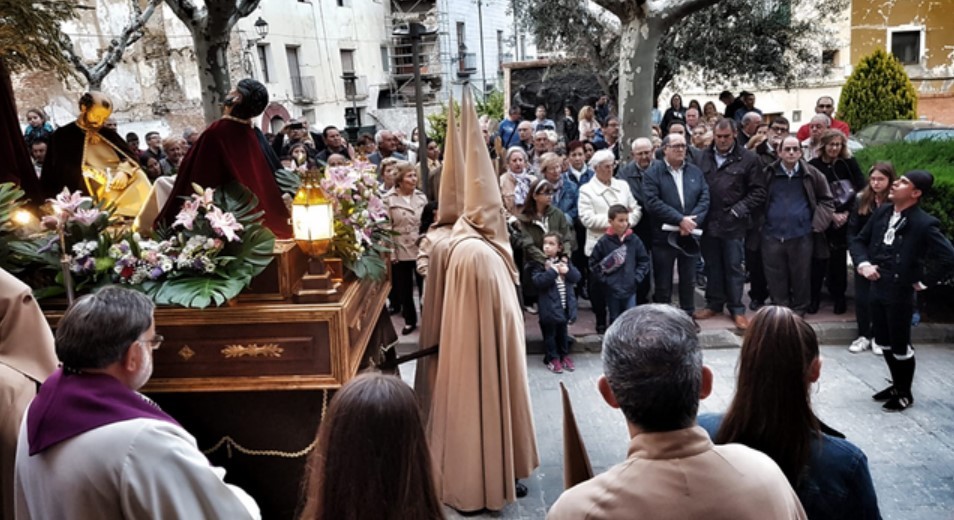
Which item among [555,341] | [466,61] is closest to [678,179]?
Result: [555,341]

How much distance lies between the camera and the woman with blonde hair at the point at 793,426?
2.19 m

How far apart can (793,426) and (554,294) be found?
4.38 meters

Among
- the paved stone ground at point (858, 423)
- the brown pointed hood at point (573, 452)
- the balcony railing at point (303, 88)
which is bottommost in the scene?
the paved stone ground at point (858, 423)

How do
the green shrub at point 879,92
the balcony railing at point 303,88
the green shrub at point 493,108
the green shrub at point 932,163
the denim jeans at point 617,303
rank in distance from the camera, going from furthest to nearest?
the balcony railing at point 303,88
the green shrub at point 493,108
the green shrub at point 879,92
the green shrub at point 932,163
the denim jeans at point 617,303

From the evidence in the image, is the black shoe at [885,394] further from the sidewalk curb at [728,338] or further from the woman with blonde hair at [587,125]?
the woman with blonde hair at [587,125]

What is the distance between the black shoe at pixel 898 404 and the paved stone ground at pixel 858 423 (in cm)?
5

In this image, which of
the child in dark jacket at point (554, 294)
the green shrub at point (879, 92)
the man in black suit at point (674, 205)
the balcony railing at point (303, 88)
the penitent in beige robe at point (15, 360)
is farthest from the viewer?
the balcony railing at point (303, 88)

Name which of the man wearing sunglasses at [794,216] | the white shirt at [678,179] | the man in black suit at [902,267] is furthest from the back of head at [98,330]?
the man wearing sunglasses at [794,216]

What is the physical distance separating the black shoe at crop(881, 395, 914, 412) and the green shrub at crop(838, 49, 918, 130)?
13.2 meters

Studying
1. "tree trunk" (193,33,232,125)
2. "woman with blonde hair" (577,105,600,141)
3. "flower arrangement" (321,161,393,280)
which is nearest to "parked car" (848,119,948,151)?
"woman with blonde hair" (577,105,600,141)

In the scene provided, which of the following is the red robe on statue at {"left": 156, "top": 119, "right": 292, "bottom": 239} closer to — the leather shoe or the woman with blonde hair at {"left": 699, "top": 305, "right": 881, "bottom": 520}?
the woman with blonde hair at {"left": 699, "top": 305, "right": 881, "bottom": 520}

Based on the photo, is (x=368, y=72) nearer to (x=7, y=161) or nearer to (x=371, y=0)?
(x=371, y=0)

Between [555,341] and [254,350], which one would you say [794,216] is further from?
[254,350]

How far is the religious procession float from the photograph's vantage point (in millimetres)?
3465
